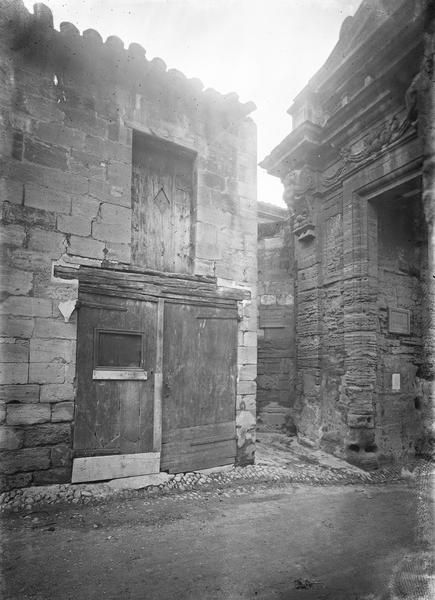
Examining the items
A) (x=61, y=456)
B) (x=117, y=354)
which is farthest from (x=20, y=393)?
(x=117, y=354)

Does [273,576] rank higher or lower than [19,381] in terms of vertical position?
lower

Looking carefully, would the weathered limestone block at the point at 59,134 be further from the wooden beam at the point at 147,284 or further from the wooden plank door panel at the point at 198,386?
the wooden plank door panel at the point at 198,386

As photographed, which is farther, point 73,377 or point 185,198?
point 185,198

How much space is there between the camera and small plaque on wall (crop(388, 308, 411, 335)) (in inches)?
262

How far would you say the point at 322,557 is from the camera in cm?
328

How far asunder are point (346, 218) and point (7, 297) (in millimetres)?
5396

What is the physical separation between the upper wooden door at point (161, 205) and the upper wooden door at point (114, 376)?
0.83 metres

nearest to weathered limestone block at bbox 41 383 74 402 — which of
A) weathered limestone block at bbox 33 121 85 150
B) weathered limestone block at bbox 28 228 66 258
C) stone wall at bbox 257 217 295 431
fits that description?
weathered limestone block at bbox 28 228 66 258

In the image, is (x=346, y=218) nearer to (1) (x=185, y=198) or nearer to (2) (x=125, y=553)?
(1) (x=185, y=198)

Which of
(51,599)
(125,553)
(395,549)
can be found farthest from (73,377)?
(395,549)

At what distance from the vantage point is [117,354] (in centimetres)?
486

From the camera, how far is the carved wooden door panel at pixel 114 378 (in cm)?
459

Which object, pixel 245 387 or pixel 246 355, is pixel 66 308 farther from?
A: pixel 245 387

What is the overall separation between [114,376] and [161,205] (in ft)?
8.23
